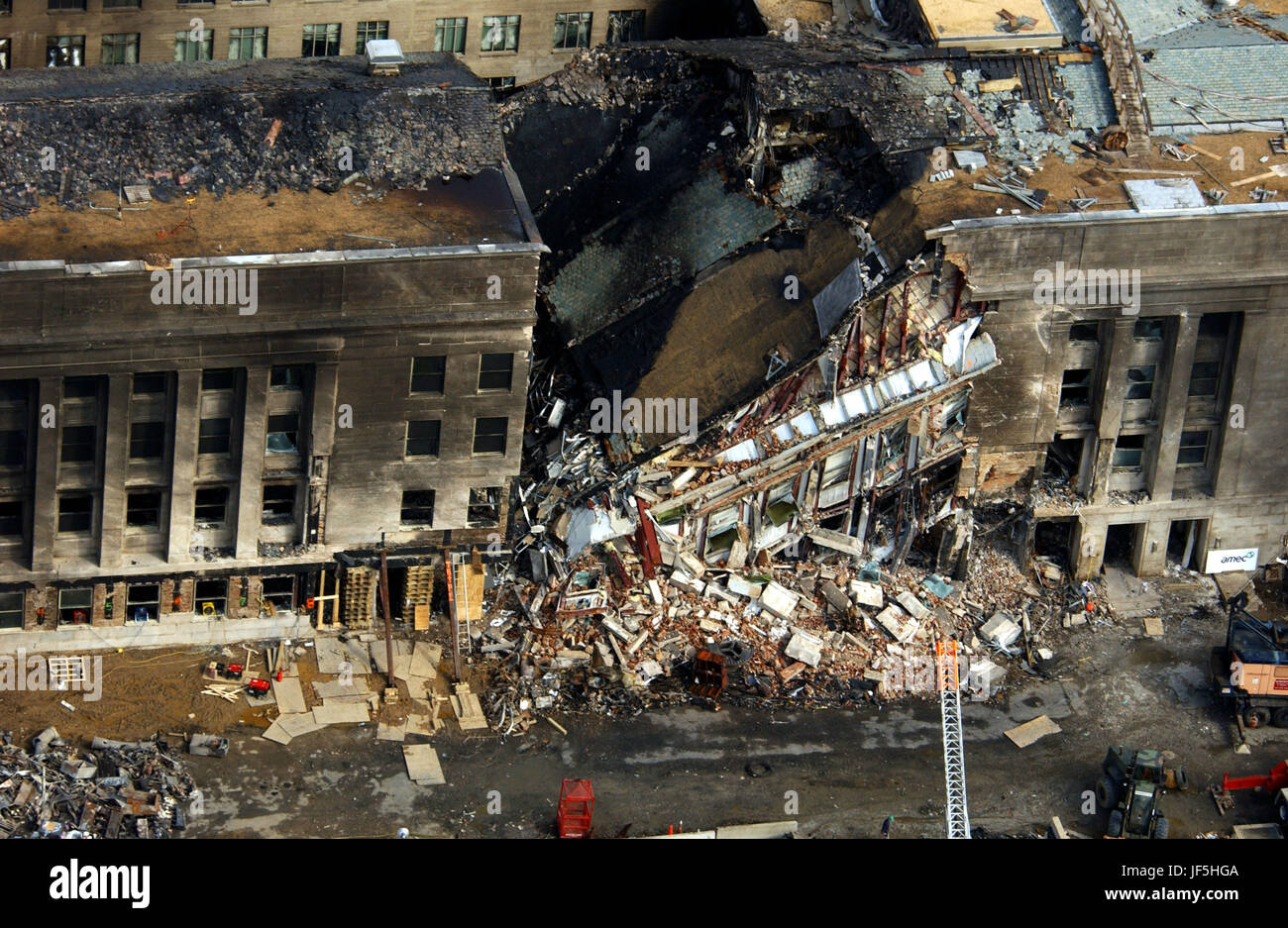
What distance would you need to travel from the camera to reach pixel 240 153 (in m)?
61.3

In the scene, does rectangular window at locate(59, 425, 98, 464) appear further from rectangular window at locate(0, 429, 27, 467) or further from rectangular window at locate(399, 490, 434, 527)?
rectangular window at locate(399, 490, 434, 527)

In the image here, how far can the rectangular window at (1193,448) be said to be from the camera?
216ft

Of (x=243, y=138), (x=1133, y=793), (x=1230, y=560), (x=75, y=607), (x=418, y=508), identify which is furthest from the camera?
(x=1230, y=560)

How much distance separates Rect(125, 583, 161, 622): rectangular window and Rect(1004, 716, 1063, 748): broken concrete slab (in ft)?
75.6

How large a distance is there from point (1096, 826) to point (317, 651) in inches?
831

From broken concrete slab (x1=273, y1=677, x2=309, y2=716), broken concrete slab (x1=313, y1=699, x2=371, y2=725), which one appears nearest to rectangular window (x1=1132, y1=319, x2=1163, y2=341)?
broken concrete slab (x1=313, y1=699, x2=371, y2=725)

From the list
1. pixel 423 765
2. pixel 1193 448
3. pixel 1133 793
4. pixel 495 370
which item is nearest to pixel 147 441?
pixel 495 370

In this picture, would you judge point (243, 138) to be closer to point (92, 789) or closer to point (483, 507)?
point (483, 507)

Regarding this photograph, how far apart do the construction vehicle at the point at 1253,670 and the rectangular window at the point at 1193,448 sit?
17.1 ft

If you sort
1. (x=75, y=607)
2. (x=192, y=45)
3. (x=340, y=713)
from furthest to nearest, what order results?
(x=192, y=45)
(x=75, y=607)
(x=340, y=713)

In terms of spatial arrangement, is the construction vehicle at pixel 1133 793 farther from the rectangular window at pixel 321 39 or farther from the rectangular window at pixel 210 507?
the rectangular window at pixel 321 39

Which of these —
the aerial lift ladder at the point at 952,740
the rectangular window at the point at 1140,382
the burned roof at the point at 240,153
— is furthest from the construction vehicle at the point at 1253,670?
the burned roof at the point at 240,153

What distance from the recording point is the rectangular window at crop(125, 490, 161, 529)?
60375 millimetres

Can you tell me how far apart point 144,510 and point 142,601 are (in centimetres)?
276
